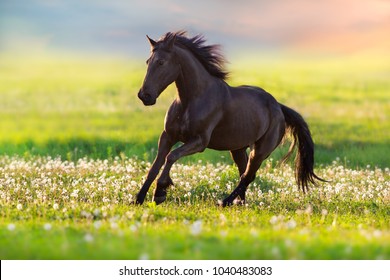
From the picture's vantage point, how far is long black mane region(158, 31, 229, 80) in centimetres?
1315

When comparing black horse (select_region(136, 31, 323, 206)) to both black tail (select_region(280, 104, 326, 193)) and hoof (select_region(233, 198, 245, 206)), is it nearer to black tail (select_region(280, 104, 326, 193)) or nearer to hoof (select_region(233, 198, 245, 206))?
hoof (select_region(233, 198, 245, 206))

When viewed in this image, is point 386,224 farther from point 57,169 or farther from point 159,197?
point 57,169

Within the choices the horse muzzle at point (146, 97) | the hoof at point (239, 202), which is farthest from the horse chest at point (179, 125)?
the hoof at point (239, 202)

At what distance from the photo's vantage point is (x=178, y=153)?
12531 mm

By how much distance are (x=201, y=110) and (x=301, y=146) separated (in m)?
3.49

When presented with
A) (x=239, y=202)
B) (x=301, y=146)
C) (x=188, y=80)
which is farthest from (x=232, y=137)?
(x=301, y=146)

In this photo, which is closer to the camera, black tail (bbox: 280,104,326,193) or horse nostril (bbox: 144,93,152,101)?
horse nostril (bbox: 144,93,152,101)

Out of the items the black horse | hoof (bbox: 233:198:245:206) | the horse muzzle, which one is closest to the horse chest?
the black horse

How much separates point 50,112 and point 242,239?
28117 mm

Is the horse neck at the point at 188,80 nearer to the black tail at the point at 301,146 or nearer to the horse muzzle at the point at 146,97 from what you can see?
the horse muzzle at the point at 146,97

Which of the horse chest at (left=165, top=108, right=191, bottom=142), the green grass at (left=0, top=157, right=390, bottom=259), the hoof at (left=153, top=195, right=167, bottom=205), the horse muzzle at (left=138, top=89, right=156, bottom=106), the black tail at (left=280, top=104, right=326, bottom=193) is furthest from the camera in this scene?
the black tail at (left=280, top=104, right=326, bottom=193)

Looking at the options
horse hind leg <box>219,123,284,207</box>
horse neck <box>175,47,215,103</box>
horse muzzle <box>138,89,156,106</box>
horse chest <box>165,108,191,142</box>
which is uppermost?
horse neck <box>175,47,215,103</box>

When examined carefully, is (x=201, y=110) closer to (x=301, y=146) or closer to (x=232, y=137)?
(x=232, y=137)

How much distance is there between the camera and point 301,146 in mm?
15586
